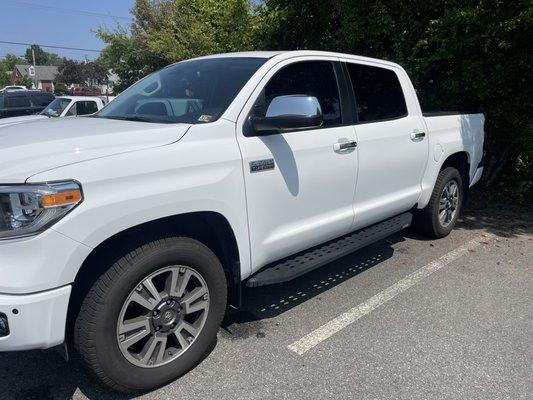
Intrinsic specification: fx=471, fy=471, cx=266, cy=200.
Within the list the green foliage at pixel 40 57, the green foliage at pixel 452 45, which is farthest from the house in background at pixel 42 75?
the green foliage at pixel 452 45

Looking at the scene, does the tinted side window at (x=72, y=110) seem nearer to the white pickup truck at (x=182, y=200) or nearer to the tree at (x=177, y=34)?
the tree at (x=177, y=34)

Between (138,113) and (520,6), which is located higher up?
(520,6)

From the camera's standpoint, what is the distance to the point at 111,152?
238cm

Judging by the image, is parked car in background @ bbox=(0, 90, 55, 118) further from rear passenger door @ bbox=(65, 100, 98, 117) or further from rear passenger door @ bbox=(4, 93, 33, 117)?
rear passenger door @ bbox=(65, 100, 98, 117)

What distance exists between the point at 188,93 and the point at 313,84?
96 centimetres

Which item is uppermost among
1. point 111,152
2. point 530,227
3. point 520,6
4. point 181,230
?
point 520,6

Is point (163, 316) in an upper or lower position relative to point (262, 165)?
lower

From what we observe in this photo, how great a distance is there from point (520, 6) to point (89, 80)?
77.8 meters

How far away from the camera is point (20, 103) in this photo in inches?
644

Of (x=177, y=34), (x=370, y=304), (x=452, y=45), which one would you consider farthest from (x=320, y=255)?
(x=177, y=34)

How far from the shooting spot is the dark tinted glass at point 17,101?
631 inches

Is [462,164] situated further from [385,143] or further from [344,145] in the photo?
[344,145]

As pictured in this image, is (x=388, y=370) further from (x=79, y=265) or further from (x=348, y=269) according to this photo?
(x=79, y=265)

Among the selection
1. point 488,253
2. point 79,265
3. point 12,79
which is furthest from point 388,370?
point 12,79
